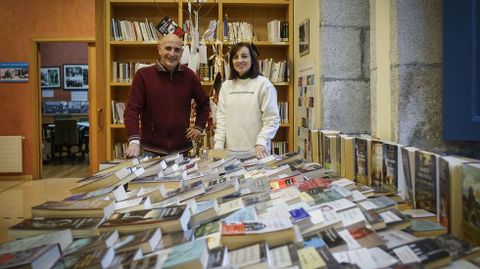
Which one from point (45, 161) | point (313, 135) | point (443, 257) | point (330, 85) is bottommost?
point (45, 161)

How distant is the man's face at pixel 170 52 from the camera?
270 cm

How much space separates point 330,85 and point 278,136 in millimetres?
2042

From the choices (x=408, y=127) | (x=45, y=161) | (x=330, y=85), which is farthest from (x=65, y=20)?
(x=408, y=127)

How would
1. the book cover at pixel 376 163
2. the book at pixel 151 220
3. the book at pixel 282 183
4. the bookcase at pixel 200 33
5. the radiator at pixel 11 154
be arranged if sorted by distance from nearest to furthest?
1. the book at pixel 151 220
2. the book at pixel 282 183
3. the book cover at pixel 376 163
4. the bookcase at pixel 200 33
5. the radiator at pixel 11 154

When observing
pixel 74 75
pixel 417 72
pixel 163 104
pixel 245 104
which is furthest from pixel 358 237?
pixel 74 75

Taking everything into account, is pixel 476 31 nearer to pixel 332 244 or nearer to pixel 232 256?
pixel 332 244

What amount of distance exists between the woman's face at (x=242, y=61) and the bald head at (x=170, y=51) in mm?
346

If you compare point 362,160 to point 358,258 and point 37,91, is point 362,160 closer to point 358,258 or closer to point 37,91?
point 358,258

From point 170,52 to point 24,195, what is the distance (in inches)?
131

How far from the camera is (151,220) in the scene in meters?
1.00

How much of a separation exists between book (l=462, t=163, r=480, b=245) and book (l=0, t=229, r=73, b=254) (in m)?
0.91

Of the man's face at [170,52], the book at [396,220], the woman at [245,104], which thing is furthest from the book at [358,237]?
the man's face at [170,52]

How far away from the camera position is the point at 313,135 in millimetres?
2566

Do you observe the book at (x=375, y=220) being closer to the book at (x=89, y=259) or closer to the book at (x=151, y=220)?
the book at (x=151, y=220)
